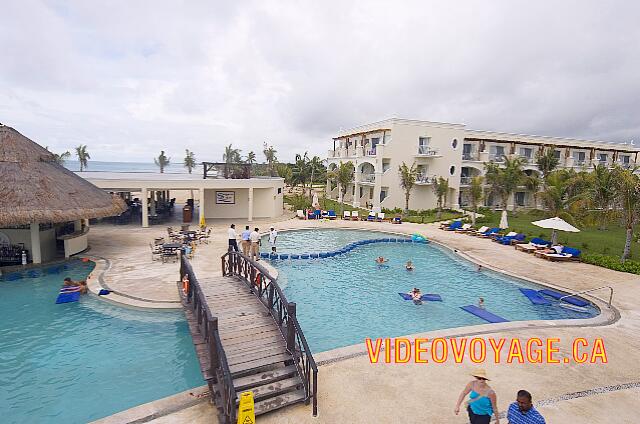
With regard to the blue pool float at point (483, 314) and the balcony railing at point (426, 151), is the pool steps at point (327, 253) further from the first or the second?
the balcony railing at point (426, 151)

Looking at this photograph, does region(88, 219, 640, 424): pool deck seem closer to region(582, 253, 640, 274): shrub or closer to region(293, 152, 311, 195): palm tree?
region(582, 253, 640, 274): shrub

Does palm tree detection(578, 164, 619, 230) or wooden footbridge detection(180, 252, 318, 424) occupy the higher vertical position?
palm tree detection(578, 164, 619, 230)

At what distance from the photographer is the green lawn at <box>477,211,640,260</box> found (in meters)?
21.8

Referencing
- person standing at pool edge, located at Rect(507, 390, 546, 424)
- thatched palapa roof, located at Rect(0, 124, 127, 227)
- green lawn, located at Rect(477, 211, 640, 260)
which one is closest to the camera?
person standing at pool edge, located at Rect(507, 390, 546, 424)

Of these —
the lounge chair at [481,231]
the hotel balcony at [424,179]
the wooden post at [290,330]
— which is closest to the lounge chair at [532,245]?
the lounge chair at [481,231]

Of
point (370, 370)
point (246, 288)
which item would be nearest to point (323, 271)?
point (246, 288)

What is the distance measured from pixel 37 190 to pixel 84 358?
436 inches

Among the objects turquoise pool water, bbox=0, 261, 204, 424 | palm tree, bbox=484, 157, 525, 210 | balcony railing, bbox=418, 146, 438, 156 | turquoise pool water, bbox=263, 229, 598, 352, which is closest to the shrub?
turquoise pool water, bbox=263, 229, 598, 352

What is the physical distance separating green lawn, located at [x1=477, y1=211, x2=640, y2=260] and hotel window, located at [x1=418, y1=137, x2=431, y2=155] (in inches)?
384

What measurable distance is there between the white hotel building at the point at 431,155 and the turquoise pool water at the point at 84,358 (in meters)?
30.4

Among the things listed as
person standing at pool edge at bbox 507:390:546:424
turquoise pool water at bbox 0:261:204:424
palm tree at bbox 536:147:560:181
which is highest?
palm tree at bbox 536:147:560:181

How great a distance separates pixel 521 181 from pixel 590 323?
2784 centimetres

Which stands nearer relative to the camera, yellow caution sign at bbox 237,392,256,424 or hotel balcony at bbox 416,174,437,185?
yellow caution sign at bbox 237,392,256,424

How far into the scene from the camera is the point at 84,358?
9.28m
